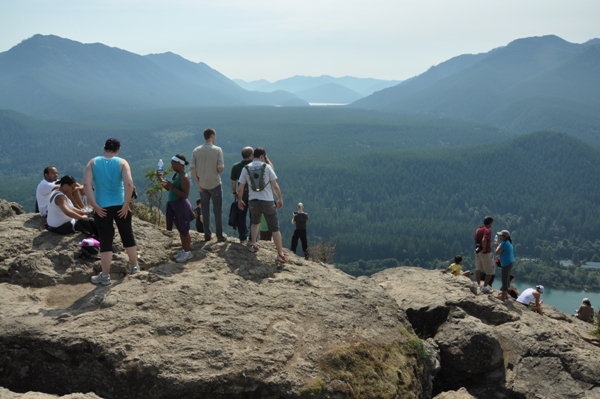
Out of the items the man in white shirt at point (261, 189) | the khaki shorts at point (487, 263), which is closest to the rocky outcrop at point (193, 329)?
the man in white shirt at point (261, 189)

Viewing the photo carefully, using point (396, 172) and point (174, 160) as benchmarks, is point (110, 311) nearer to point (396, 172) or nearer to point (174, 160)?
point (174, 160)

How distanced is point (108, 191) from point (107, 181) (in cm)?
18

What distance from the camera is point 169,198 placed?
33.3 ft

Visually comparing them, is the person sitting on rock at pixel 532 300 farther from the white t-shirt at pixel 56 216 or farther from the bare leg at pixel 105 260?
the white t-shirt at pixel 56 216

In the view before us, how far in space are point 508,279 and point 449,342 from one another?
4458 millimetres

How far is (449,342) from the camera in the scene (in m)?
10.8

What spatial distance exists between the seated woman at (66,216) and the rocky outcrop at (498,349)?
7.74 m

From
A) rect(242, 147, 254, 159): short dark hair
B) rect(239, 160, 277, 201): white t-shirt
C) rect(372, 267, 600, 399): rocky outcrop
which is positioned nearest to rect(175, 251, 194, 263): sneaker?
rect(239, 160, 277, 201): white t-shirt

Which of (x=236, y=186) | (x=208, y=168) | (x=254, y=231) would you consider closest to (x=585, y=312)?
(x=254, y=231)

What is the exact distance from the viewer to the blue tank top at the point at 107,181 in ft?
27.3

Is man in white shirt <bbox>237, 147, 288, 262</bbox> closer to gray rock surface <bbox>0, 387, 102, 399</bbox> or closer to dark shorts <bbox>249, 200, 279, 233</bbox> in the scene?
dark shorts <bbox>249, 200, 279, 233</bbox>

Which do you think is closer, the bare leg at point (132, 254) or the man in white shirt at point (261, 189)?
the bare leg at point (132, 254)

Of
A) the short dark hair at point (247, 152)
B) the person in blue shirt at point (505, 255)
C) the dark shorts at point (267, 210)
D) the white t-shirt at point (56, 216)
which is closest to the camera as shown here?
the white t-shirt at point (56, 216)

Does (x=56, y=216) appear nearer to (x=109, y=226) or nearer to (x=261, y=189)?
(x=109, y=226)
